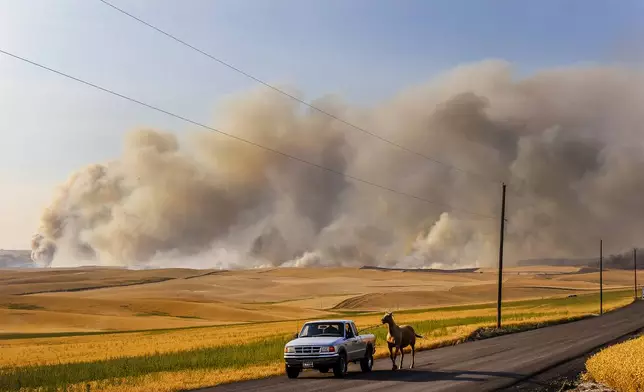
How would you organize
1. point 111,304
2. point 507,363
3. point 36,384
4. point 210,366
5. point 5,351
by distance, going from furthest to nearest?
1. point 111,304
2. point 5,351
3. point 210,366
4. point 507,363
5. point 36,384

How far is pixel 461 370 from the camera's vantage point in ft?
99.3

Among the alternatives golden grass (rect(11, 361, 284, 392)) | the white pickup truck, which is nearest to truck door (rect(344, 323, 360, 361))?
the white pickup truck

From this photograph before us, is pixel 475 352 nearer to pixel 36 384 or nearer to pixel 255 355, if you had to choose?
pixel 255 355

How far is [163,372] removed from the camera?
3322 centimetres

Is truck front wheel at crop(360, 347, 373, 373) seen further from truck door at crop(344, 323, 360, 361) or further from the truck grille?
the truck grille

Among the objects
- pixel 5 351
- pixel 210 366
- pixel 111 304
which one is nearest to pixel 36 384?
pixel 210 366

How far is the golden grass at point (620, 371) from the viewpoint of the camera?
64.0 ft

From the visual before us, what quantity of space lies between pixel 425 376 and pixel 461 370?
3.14 metres

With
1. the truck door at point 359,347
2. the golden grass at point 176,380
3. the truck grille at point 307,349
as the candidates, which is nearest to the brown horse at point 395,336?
the truck door at point 359,347

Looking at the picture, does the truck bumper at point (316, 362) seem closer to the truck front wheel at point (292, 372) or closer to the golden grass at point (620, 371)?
the truck front wheel at point (292, 372)

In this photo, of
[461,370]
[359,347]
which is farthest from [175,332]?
[461,370]

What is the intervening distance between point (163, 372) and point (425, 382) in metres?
13.1

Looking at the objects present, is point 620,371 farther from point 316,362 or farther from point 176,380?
point 176,380

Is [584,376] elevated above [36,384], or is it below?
above
